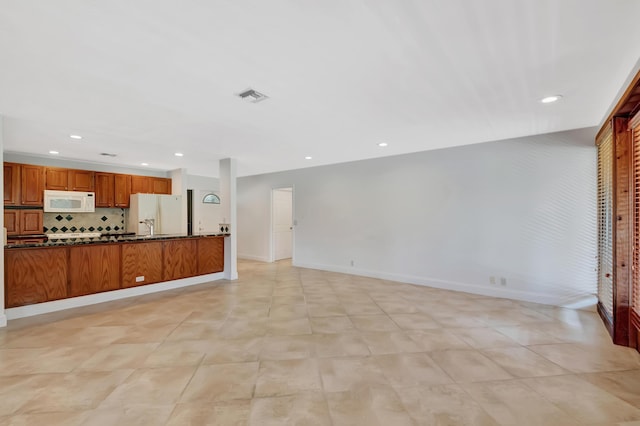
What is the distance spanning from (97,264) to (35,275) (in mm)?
649

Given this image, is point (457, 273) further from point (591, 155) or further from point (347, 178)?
point (347, 178)

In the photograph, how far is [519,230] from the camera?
13.7 ft

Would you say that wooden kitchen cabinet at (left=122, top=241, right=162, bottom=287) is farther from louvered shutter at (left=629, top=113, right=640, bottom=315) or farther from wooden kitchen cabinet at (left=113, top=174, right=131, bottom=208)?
louvered shutter at (left=629, top=113, right=640, bottom=315)

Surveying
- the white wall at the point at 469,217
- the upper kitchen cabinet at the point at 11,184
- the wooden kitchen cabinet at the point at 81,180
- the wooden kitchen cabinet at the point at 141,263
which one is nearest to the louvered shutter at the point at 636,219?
the white wall at the point at 469,217

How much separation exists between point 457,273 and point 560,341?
1.93 metres

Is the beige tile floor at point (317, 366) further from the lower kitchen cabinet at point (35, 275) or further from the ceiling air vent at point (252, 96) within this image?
the ceiling air vent at point (252, 96)

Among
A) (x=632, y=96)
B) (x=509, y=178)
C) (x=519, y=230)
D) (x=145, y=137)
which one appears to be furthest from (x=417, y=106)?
(x=145, y=137)

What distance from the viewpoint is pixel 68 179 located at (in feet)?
18.2

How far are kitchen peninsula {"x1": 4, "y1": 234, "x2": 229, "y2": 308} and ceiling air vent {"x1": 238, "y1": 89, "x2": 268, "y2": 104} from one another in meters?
3.26

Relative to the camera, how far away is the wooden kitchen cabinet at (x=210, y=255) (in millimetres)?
5379

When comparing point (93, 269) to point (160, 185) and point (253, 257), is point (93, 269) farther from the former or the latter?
point (253, 257)

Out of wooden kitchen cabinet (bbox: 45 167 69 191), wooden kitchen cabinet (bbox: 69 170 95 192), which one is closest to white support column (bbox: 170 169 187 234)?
wooden kitchen cabinet (bbox: 69 170 95 192)

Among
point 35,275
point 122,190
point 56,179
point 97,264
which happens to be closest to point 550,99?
point 97,264

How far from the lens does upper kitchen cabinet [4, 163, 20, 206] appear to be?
4.88m
